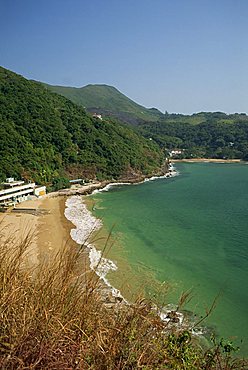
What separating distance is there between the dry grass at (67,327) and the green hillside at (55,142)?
102 ft

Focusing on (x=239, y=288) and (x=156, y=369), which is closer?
(x=156, y=369)

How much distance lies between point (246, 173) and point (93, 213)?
38.6 m

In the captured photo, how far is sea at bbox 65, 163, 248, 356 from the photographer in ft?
37.7

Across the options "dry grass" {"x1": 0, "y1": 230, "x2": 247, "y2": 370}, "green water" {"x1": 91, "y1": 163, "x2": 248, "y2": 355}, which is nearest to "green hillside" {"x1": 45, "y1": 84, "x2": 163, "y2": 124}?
"green water" {"x1": 91, "y1": 163, "x2": 248, "y2": 355}

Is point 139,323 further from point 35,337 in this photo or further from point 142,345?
point 35,337

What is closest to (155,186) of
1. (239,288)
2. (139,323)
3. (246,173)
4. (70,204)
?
(70,204)

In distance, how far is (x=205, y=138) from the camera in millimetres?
95875

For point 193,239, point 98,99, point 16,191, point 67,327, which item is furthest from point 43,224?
point 98,99

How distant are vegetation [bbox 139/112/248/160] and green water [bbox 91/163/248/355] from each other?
4427 cm

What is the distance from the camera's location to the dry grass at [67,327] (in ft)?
7.39

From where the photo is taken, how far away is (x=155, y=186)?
42281mm

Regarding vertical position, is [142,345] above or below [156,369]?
above

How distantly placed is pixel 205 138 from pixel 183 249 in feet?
265

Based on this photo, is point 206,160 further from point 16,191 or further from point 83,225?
point 83,225
